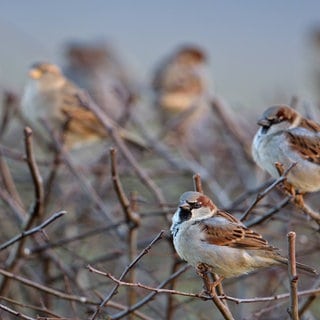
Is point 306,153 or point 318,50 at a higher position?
point 306,153

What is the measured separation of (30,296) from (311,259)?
4.74ft

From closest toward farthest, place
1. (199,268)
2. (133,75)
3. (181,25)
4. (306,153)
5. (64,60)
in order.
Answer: (199,268)
(306,153)
(133,75)
(64,60)
(181,25)

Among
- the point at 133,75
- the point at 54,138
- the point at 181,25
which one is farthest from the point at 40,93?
the point at 181,25

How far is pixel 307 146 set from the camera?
9.45ft

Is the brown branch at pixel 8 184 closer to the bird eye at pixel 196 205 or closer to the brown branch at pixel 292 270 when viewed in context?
the bird eye at pixel 196 205

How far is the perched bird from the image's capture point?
6996 millimetres

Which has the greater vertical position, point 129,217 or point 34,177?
point 34,177

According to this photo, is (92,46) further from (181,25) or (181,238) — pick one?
(181,238)

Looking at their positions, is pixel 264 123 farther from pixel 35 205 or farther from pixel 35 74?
pixel 35 74

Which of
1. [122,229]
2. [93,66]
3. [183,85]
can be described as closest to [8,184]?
[122,229]

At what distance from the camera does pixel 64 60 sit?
367 inches

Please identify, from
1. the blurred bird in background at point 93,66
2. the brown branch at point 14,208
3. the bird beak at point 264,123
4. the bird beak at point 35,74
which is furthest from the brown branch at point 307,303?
the blurred bird in background at point 93,66

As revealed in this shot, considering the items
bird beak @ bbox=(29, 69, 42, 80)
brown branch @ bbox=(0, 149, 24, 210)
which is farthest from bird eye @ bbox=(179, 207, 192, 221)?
bird beak @ bbox=(29, 69, 42, 80)

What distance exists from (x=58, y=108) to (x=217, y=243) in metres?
2.92
